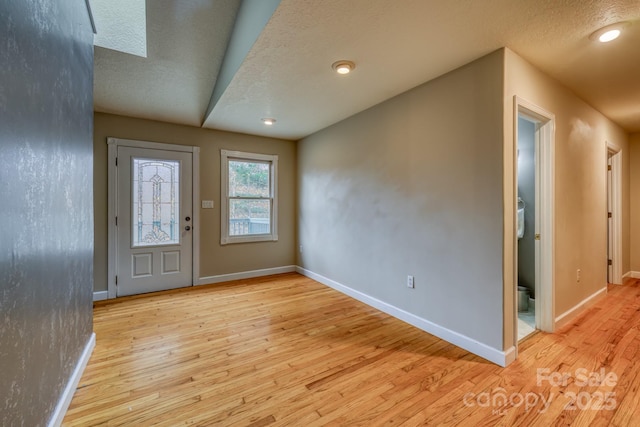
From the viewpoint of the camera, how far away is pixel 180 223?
4062 millimetres

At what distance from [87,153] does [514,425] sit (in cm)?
331

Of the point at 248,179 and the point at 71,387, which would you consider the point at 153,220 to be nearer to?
the point at 248,179

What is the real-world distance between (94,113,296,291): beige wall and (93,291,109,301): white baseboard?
0.16ft

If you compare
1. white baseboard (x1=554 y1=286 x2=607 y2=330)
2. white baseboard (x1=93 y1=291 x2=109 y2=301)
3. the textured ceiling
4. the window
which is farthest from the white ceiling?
white baseboard (x1=93 y1=291 x2=109 y2=301)

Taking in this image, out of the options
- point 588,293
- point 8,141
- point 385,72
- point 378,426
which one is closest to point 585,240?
point 588,293

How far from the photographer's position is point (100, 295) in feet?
11.7

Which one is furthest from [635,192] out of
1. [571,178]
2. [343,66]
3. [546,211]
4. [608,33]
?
[343,66]

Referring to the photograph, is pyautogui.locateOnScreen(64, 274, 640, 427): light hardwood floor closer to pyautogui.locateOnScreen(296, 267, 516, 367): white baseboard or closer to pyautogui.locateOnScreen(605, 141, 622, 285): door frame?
pyautogui.locateOnScreen(296, 267, 516, 367): white baseboard

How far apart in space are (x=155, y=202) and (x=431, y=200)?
3568 millimetres

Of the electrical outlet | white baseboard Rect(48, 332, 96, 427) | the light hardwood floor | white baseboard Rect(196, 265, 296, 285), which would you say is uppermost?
the electrical outlet

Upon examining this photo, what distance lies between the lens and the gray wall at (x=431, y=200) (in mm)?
2133

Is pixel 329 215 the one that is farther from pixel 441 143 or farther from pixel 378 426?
pixel 378 426

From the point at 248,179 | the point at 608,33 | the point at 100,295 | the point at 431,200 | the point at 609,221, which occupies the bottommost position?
the point at 100,295

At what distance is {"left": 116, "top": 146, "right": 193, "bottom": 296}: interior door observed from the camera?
371 cm
